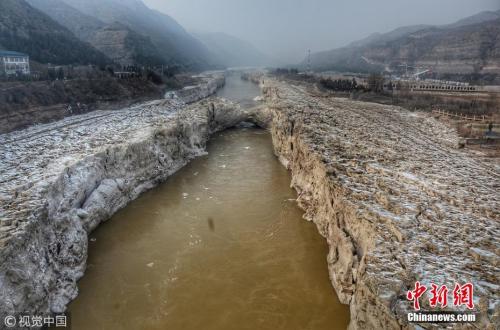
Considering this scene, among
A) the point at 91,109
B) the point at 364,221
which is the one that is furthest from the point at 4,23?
the point at 364,221

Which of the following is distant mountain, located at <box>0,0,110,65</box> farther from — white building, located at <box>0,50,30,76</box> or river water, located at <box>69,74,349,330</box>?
river water, located at <box>69,74,349,330</box>

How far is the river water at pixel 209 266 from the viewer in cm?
1087

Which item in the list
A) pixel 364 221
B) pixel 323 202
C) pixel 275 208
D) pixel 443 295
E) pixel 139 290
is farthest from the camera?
pixel 275 208

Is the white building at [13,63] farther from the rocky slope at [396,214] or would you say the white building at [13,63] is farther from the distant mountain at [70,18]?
the distant mountain at [70,18]

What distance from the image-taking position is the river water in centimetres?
1087

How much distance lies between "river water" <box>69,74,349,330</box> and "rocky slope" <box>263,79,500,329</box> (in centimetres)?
118

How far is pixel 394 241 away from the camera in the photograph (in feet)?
32.7

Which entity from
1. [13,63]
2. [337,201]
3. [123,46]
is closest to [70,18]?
[123,46]

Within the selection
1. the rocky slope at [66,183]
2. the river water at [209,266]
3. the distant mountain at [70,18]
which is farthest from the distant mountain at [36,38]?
the river water at [209,266]

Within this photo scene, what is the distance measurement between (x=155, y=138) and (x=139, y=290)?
1308cm

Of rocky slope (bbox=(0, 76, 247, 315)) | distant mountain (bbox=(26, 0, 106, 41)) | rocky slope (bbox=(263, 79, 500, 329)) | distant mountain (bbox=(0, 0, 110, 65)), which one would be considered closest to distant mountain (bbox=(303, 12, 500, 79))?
rocky slope (bbox=(263, 79, 500, 329))

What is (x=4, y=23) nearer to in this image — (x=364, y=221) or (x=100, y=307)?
(x=100, y=307)

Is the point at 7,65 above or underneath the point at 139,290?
above

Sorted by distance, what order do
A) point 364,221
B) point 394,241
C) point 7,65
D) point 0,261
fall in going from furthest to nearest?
point 7,65
point 364,221
point 394,241
point 0,261
